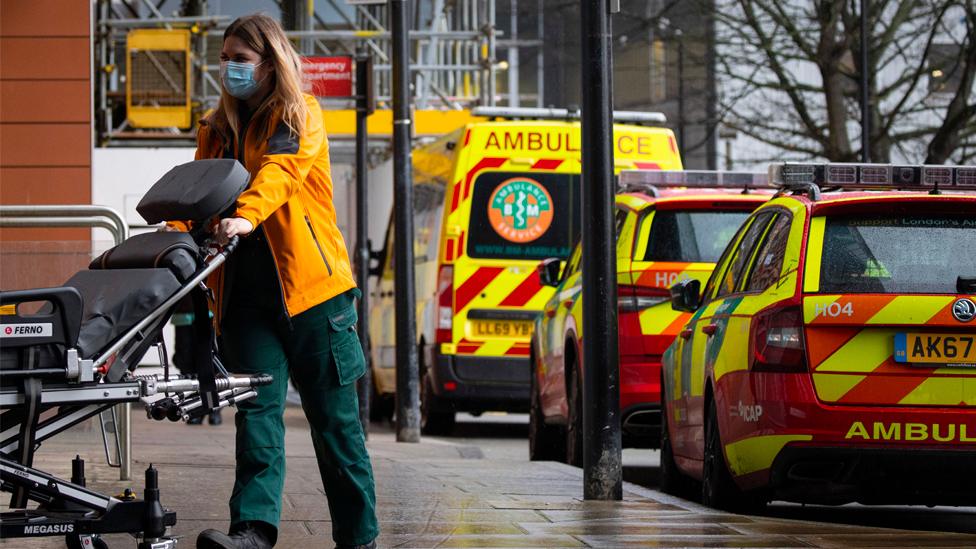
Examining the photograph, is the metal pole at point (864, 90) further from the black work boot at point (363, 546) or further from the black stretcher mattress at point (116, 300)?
the black stretcher mattress at point (116, 300)

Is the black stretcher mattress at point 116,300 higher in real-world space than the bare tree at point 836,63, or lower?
lower

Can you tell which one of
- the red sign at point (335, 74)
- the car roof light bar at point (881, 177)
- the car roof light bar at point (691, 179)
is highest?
the red sign at point (335, 74)

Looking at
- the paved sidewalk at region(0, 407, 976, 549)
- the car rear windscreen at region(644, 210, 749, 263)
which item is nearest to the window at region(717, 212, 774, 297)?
the paved sidewalk at region(0, 407, 976, 549)

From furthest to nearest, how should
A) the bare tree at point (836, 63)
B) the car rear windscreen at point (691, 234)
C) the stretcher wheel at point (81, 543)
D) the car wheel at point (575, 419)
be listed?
1. the bare tree at point (836, 63)
2. the car wheel at point (575, 419)
3. the car rear windscreen at point (691, 234)
4. the stretcher wheel at point (81, 543)

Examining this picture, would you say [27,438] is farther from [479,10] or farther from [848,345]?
[479,10]

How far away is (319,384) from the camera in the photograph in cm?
575

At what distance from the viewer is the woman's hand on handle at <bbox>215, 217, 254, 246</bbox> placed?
5188 mm

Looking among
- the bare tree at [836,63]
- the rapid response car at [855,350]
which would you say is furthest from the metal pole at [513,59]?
the rapid response car at [855,350]

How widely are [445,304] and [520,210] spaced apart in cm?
94

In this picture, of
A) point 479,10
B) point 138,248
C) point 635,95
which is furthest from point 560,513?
point 635,95

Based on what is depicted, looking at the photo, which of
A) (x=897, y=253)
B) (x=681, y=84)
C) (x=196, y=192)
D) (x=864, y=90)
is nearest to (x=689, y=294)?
(x=897, y=253)

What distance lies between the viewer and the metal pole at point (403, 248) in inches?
576

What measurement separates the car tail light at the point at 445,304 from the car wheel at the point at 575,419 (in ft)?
11.8

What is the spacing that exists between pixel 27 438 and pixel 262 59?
1621mm
